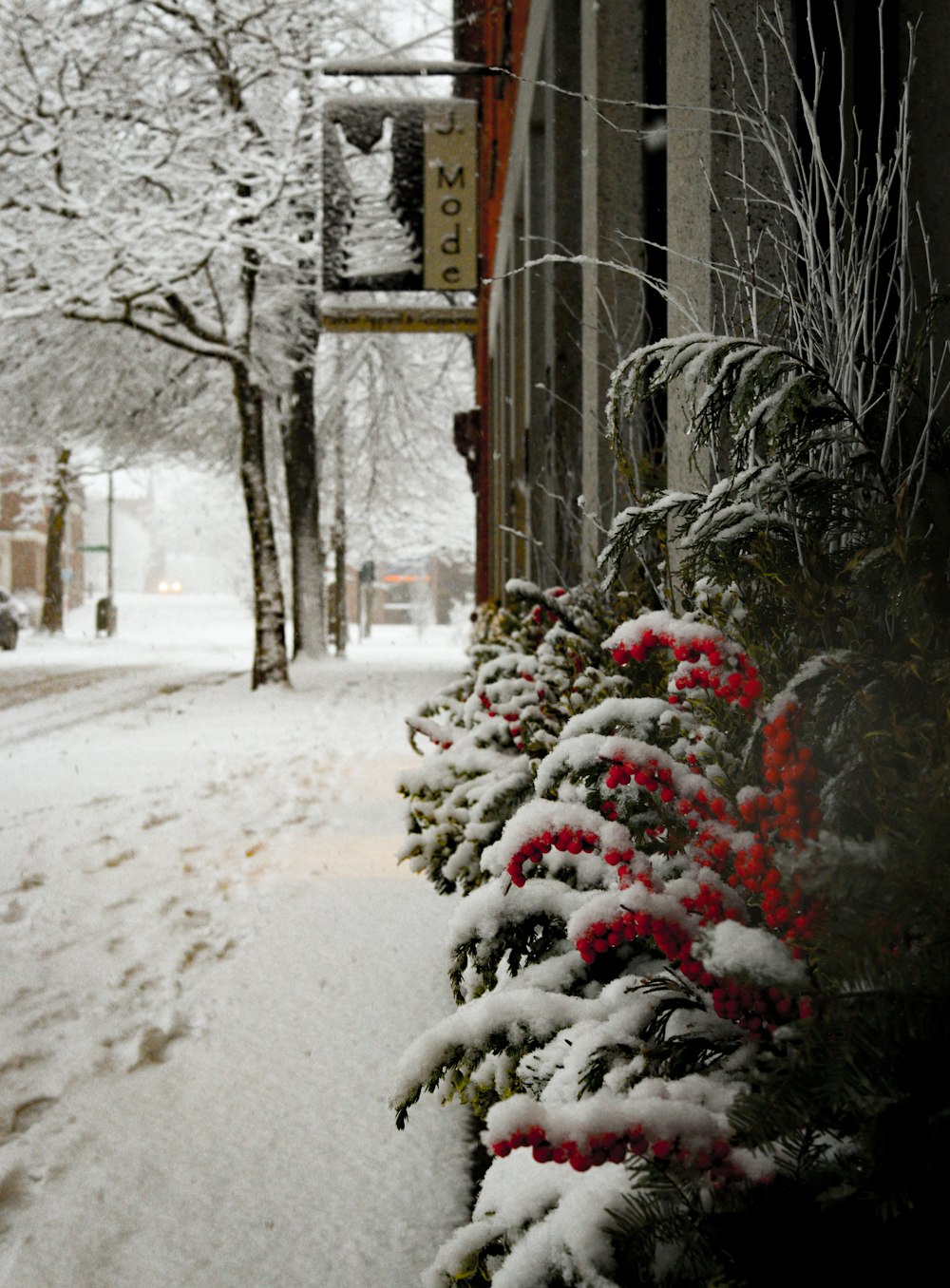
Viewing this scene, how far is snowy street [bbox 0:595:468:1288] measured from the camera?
96.0 inches

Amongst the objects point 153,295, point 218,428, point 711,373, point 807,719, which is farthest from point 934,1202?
point 218,428

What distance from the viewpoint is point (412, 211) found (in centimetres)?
1091

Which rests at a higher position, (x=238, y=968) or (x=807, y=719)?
(x=807, y=719)

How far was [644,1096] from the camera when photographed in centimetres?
149

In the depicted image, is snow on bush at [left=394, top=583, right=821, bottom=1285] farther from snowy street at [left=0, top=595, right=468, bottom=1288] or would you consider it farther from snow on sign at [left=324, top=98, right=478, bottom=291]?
snow on sign at [left=324, top=98, right=478, bottom=291]

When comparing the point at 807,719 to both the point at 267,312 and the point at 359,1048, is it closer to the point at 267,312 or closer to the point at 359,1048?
the point at 359,1048

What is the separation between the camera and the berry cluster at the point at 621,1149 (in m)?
1.30

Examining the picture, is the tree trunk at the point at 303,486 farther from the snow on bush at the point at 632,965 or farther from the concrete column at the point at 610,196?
the snow on bush at the point at 632,965

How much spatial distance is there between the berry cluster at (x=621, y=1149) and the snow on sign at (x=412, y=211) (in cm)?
989

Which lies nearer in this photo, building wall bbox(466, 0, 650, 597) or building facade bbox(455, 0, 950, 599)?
building facade bbox(455, 0, 950, 599)

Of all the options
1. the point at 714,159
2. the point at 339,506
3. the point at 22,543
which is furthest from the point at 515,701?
the point at 22,543

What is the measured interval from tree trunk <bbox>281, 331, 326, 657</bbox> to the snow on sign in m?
8.43

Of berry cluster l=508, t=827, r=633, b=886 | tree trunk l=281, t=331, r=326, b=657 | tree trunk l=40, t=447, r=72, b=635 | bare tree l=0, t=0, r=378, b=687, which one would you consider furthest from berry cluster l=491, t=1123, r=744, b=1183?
tree trunk l=40, t=447, r=72, b=635

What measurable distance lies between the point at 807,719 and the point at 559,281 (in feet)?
17.4
